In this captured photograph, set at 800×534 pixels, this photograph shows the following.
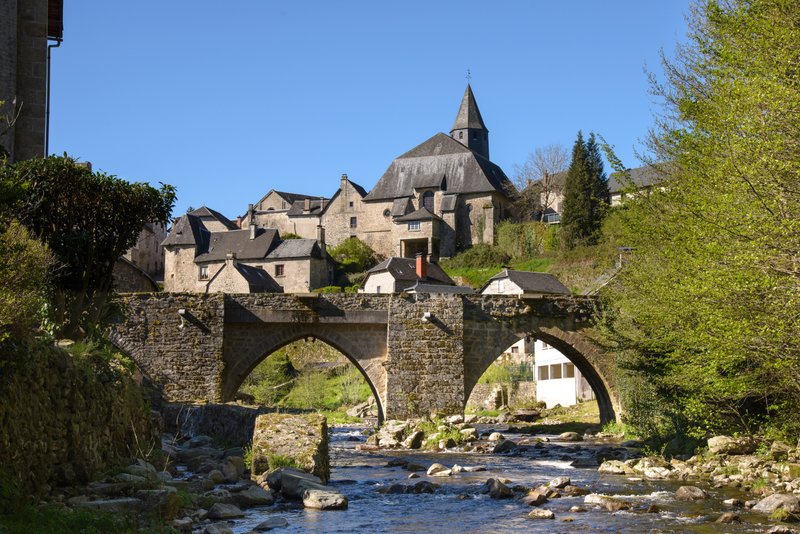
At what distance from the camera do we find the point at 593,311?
85.0 feet

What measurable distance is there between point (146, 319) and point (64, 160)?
370 inches

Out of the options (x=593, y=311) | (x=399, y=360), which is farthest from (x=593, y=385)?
(x=399, y=360)

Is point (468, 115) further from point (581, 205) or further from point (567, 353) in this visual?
point (567, 353)

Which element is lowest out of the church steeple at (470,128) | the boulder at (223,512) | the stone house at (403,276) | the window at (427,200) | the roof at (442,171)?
the boulder at (223,512)

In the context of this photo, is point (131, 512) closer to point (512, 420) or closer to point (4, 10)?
point (4, 10)

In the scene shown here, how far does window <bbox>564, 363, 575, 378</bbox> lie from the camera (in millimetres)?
36750

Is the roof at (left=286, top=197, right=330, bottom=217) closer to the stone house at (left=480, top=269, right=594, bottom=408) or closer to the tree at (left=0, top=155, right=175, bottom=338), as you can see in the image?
the stone house at (left=480, top=269, right=594, bottom=408)

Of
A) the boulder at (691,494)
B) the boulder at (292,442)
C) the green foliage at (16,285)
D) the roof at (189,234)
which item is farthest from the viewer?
the roof at (189,234)

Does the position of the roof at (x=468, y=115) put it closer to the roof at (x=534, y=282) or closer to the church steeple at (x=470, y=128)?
the church steeple at (x=470, y=128)

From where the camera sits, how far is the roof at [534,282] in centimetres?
Answer: 4719

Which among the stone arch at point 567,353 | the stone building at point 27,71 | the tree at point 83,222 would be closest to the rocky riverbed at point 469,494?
the tree at point 83,222

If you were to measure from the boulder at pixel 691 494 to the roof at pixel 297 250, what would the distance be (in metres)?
50.8

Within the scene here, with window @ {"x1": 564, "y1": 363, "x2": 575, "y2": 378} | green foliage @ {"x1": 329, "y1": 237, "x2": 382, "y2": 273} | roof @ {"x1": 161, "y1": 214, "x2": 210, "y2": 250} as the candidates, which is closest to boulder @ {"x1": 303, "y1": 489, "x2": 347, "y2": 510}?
window @ {"x1": 564, "y1": 363, "x2": 575, "y2": 378}

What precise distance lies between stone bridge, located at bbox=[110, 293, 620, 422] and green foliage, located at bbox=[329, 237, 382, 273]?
1538 inches
